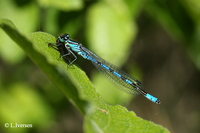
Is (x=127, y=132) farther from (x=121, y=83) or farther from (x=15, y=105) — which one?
(x=15, y=105)

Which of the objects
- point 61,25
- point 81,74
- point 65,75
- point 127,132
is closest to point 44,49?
point 81,74

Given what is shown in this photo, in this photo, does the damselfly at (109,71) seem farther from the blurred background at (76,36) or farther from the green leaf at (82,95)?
the green leaf at (82,95)

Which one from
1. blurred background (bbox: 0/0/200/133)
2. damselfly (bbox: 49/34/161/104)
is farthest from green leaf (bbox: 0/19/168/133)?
damselfly (bbox: 49/34/161/104)

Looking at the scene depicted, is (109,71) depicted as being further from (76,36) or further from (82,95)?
(82,95)

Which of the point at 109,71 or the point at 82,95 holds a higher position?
the point at 82,95

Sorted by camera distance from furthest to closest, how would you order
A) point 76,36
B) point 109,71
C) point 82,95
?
point 109,71
point 76,36
point 82,95

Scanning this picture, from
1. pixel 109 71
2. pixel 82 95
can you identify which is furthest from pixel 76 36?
pixel 82 95

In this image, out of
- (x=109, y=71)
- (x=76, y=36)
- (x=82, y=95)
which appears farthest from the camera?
(x=109, y=71)

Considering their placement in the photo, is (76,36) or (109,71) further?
(109,71)
